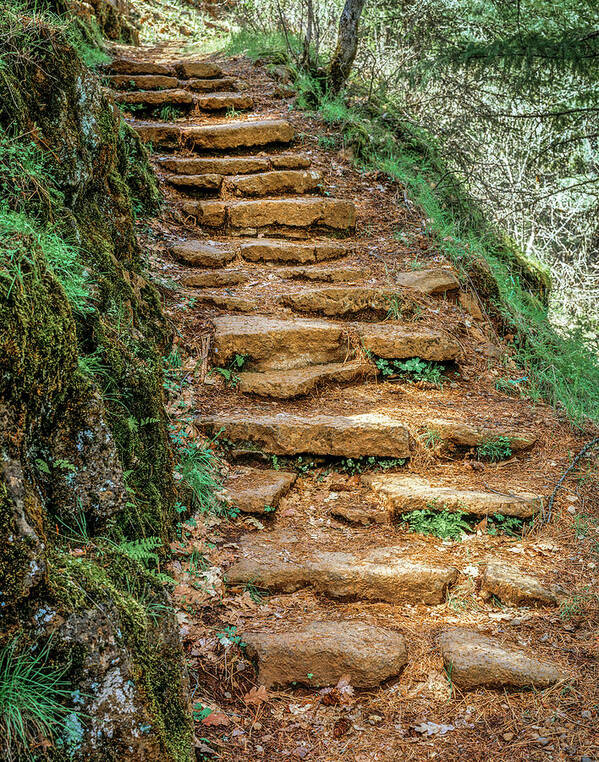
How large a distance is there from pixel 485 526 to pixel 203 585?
5.99 feet

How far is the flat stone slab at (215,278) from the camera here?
18.1ft

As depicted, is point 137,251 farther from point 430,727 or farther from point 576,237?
point 576,237

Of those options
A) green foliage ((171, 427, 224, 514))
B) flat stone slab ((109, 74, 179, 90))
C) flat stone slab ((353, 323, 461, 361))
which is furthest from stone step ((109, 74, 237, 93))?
green foliage ((171, 427, 224, 514))

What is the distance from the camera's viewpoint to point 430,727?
2.63 meters

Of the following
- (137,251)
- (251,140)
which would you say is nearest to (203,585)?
(137,251)

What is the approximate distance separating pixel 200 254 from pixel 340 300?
1474mm

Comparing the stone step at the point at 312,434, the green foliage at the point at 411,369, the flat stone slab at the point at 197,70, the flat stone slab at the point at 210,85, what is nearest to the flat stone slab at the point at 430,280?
the green foliage at the point at 411,369

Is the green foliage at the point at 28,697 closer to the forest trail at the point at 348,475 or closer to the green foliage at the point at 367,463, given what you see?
the forest trail at the point at 348,475

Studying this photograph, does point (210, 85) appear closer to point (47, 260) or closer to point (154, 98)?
point (154, 98)

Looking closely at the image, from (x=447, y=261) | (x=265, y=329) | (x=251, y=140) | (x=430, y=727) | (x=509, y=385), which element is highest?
(x=251, y=140)

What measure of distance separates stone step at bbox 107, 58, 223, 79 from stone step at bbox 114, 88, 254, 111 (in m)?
0.67

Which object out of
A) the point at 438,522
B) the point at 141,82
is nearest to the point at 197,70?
the point at 141,82

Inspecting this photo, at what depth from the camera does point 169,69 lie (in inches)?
356

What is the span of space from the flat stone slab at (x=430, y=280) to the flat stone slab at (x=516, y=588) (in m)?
3.05
